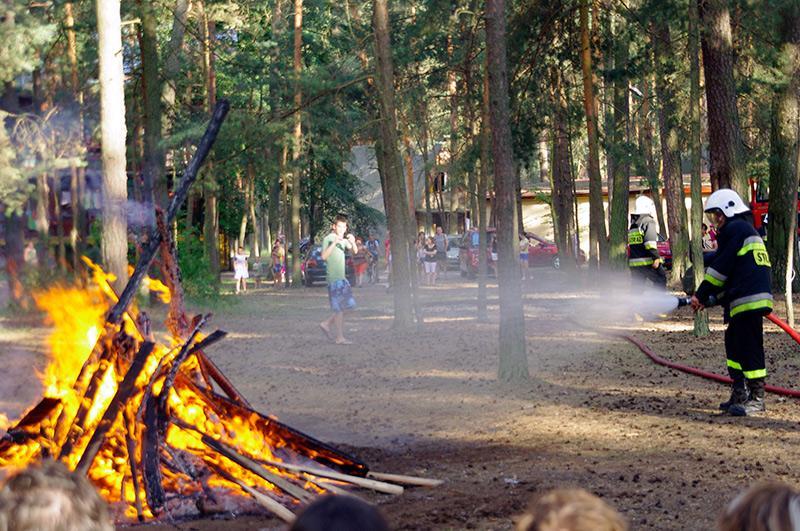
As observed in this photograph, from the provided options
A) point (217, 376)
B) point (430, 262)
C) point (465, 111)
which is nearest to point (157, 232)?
point (217, 376)

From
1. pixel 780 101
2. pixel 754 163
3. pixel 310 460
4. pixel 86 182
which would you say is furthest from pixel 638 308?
pixel 86 182

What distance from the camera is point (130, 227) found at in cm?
2209

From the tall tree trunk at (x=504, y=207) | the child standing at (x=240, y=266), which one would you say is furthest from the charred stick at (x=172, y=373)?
the child standing at (x=240, y=266)

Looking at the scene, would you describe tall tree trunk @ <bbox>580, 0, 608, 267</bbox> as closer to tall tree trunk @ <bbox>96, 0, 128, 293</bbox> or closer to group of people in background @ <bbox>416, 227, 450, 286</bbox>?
tall tree trunk @ <bbox>96, 0, 128, 293</bbox>

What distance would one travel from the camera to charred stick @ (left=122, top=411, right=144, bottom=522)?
7.16 m

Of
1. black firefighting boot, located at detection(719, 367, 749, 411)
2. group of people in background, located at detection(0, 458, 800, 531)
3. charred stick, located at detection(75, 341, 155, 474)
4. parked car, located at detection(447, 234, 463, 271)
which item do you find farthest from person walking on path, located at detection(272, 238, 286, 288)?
group of people in background, located at detection(0, 458, 800, 531)

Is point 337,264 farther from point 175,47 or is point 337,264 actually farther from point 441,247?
point 441,247

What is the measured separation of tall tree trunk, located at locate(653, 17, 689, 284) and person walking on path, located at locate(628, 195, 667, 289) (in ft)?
13.5

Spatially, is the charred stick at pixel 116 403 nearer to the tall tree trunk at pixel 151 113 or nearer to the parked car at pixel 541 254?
the tall tree trunk at pixel 151 113

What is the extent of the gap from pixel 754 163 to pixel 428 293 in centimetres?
1181

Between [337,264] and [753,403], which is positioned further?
[337,264]

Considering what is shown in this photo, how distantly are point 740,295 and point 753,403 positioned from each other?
1.06 m

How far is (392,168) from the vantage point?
19.8 meters

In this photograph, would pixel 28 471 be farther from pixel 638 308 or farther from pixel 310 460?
pixel 638 308
